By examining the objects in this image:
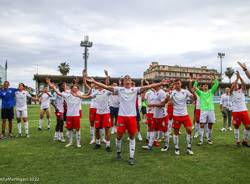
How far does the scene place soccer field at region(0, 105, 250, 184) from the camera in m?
6.96

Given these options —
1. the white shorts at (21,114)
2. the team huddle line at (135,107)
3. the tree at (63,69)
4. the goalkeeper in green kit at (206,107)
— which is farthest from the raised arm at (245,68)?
the tree at (63,69)

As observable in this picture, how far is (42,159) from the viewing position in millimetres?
8812

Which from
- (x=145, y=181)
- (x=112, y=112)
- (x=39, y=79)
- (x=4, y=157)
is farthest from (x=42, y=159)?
(x=39, y=79)

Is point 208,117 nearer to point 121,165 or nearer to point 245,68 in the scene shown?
point 245,68

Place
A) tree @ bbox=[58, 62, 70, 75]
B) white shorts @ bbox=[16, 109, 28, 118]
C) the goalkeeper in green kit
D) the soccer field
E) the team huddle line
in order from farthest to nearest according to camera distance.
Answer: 1. tree @ bbox=[58, 62, 70, 75]
2. white shorts @ bbox=[16, 109, 28, 118]
3. the goalkeeper in green kit
4. the team huddle line
5. the soccer field

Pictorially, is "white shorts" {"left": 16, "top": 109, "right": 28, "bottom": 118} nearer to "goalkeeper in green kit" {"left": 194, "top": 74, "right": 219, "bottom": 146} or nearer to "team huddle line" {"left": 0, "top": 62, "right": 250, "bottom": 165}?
"team huddle line" {"left": 0, "top": 62, "right": 250, "bottom": 165}

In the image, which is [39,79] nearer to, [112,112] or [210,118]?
[112,112]

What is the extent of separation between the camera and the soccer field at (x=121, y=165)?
22.8 ft

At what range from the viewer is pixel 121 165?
8.21 metres

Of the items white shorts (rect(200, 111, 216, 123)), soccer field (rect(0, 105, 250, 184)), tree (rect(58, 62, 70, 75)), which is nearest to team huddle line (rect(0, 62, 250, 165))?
white shorts (rect(200, 111, 216, 123))

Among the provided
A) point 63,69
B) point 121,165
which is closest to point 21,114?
point 121,165

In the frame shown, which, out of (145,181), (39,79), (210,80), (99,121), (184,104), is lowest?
(145,181)

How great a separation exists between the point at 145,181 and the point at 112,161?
216cm

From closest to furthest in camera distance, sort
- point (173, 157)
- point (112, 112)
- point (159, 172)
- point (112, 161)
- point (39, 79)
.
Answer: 1. point (159, 172)
2. point (112, 161)
3. point (173, 157)
4. point (112, 112)
5. point (39, 79)
